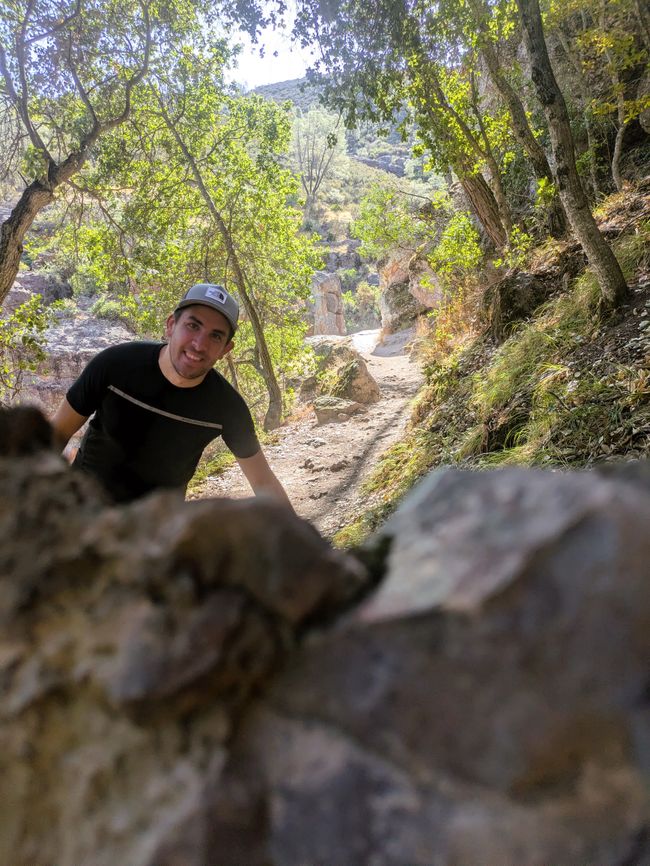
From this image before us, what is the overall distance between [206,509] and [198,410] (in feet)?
6.56

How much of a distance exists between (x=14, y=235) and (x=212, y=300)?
4019 millimetres

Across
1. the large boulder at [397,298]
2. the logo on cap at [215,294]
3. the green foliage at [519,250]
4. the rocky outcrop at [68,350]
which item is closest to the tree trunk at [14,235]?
the logo on cap at [215,294]

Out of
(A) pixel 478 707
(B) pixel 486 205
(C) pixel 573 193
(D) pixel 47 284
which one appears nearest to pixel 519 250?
(B) pixel 486 205

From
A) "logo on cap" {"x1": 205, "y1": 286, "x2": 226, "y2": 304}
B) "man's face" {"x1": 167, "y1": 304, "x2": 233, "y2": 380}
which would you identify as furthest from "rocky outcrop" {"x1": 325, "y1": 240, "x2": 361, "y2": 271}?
"man's face" {"x1": 167, "y1": 304, "x2": 233, "y2": 380}

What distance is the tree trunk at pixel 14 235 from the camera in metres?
5.30

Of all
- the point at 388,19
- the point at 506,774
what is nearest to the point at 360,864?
the point at 506,774

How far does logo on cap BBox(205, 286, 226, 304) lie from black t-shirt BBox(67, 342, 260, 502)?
1.36 feet

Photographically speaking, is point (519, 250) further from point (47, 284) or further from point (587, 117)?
point (47, 284)

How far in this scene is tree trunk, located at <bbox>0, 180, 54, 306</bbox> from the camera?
5.30 m

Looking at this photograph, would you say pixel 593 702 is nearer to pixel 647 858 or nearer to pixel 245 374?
pixel 647 858

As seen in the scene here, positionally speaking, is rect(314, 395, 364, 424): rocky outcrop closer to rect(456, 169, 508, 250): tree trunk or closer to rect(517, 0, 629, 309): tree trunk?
rect(456, 169, 508, 250): tree trunk

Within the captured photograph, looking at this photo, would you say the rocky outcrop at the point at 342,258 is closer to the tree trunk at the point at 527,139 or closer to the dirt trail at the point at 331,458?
the dirt trail at the point at 331,458

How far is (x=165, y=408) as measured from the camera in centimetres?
248

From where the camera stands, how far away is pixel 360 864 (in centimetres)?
63
